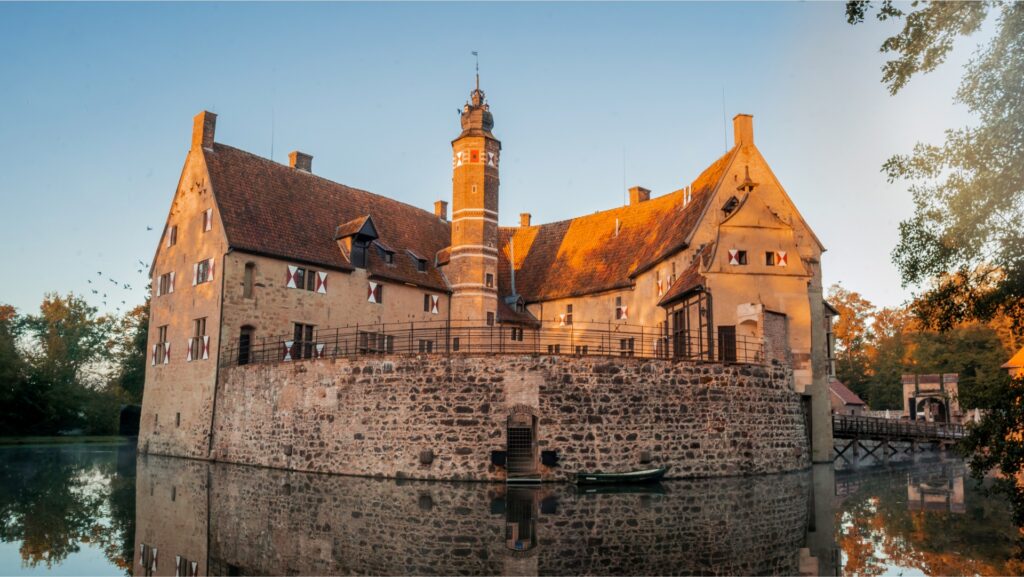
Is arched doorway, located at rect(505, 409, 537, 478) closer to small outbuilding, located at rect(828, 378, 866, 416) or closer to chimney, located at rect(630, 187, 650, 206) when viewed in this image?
chimney, located at rect(630, 187, 650, 206)

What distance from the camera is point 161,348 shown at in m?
30.8

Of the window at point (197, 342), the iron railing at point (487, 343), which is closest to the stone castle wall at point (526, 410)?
the iron railing at point (487, 343)

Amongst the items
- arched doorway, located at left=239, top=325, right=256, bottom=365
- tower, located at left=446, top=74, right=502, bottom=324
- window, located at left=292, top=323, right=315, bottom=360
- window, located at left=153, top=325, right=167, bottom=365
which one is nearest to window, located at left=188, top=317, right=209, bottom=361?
arched doorway, located at left=239, top=325, right=256, bottom=365

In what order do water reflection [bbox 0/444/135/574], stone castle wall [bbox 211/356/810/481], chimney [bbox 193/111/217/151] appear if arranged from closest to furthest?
1. water reflection [bbox 0/444/135/574]
2. stone castle wall [bbox 211/356/810/481]
3. chimney [bbox 193/111/217/151]

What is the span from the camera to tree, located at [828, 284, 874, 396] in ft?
193

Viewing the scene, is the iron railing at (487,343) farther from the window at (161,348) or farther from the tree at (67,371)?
the tree at (67,371)

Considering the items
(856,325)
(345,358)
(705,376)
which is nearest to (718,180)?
(705,376)

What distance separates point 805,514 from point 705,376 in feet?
23.5

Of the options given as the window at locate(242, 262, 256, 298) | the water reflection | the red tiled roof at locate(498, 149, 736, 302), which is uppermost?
the red tiled roof at locate(498, 149, 736, 302)

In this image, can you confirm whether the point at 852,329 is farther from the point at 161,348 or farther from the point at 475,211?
the point at 161,348

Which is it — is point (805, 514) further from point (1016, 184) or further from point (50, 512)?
point (50, 512)

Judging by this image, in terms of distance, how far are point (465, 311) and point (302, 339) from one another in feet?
22.1

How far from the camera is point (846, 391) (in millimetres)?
49906

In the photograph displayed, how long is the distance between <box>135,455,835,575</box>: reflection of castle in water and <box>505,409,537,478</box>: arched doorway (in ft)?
3.87
